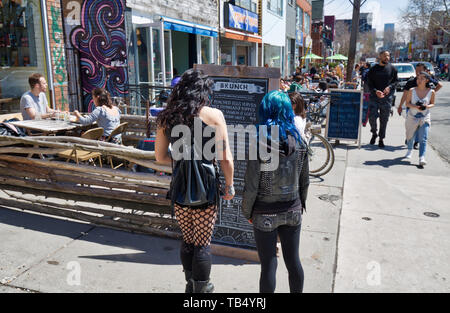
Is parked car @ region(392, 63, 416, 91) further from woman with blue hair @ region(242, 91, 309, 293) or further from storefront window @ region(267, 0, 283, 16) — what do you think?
woman with blue hair @ region(242, 91, 309, 293)

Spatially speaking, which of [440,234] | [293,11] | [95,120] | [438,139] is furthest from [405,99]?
[293,11]

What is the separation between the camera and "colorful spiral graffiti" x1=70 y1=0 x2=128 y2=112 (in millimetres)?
10492

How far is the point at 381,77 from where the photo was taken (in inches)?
346

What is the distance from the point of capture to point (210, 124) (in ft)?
9.07

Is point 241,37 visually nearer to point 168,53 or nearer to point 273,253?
point 168,53

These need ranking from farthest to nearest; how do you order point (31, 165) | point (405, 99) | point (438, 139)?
point (438, 139)
point (405, 99)
point (31, 165)

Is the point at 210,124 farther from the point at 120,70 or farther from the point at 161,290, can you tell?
the point at 120,70

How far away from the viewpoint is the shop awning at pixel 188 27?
489 inches

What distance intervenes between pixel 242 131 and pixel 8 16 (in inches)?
301

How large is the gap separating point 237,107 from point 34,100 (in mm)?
4273

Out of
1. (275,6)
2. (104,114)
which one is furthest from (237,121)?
(275,6)

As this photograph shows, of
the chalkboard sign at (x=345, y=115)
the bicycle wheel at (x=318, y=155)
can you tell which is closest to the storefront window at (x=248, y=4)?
the chalkboard sign at (x=345, y=115)

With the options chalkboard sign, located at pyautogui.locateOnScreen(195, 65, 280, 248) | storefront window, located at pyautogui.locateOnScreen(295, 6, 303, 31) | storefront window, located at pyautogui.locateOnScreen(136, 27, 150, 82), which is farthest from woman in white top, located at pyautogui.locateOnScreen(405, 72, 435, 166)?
storefront window, located at pyautogui.locateOnScreen(295, 6, 303, 31)

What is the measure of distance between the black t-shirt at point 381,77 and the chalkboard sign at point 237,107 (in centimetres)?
603
